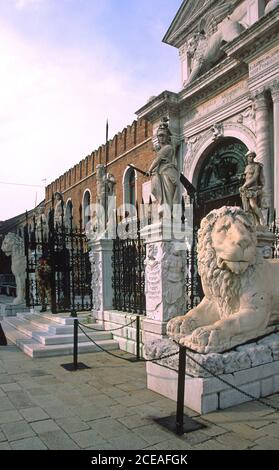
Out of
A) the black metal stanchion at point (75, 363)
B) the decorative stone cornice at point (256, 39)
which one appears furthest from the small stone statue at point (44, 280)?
the decorative stone cornice at point (256, 39)

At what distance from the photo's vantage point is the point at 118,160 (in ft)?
72.7

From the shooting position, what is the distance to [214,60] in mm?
14203

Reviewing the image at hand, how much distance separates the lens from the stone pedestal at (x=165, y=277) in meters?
6.05

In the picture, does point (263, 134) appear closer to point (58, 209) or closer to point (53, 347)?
point (53, 347)

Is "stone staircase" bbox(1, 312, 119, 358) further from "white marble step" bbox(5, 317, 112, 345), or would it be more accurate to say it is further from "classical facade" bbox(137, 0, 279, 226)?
"classical facade" bbox(137, 0, 279, 226)

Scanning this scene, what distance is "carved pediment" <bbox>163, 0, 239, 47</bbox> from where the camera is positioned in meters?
13.8

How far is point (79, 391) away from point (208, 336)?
1822 millimetres

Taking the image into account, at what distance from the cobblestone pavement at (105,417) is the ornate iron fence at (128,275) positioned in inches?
85.9

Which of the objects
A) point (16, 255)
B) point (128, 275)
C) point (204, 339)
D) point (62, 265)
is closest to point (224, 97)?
point (62, 265)

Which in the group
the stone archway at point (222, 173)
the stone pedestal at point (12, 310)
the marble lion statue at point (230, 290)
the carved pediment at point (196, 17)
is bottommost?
the stone pedestal at point (12, 310)

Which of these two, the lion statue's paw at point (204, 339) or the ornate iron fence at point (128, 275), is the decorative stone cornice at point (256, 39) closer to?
the ornate iron fence at point (128, 275)

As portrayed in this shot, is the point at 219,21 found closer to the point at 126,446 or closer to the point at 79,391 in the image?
the point at 79,391

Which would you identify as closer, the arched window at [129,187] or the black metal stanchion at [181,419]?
the black metal stanchion at [181,419]

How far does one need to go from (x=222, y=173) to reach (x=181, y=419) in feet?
37.4
